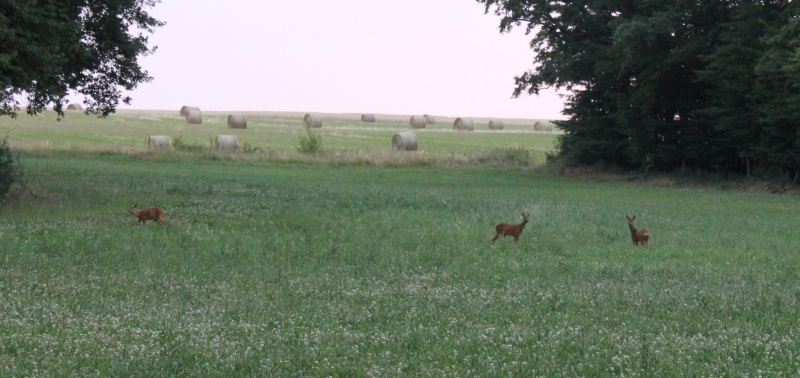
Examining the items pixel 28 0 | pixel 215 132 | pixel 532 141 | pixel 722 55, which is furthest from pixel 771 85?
pixel 215 132

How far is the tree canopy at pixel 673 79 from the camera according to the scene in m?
41.8

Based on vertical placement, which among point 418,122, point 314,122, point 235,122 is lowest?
point 235,122

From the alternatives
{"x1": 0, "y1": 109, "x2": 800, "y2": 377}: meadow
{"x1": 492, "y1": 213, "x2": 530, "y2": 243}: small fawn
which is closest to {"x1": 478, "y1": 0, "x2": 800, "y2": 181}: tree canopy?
{"x1": 0, "y1": 109, "x2": 800, "y2": 377}: meadow

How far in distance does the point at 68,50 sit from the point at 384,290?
1611 centimetres

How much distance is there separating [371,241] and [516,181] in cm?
2768

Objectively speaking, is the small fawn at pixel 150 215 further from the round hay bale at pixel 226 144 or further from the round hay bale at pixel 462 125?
the round hay bale at pixel 462 125

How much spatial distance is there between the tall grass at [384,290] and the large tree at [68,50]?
10.0 ft

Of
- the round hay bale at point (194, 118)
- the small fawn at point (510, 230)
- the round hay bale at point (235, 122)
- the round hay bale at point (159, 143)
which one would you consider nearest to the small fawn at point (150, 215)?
the small fawn at point (510, 230)

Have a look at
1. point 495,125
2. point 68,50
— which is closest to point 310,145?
point 68,50

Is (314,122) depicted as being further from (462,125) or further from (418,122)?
(462,125)

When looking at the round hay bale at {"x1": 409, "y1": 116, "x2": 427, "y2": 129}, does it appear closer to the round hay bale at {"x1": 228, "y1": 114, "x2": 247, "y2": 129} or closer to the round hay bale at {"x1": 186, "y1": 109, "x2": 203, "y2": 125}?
the round hay bale at {"x1": 228, "y1": 114, "x2": 247, "y2": 129}

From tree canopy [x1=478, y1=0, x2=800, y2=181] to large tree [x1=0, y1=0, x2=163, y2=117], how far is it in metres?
22.7

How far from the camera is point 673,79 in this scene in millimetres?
47531

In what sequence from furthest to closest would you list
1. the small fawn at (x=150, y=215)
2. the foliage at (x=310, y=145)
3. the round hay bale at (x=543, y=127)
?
1. the round hay bale at (x=543, y=127)
2. the foliage at (x=310, y=145)
3. the small fawn at (x=150, y=215)
